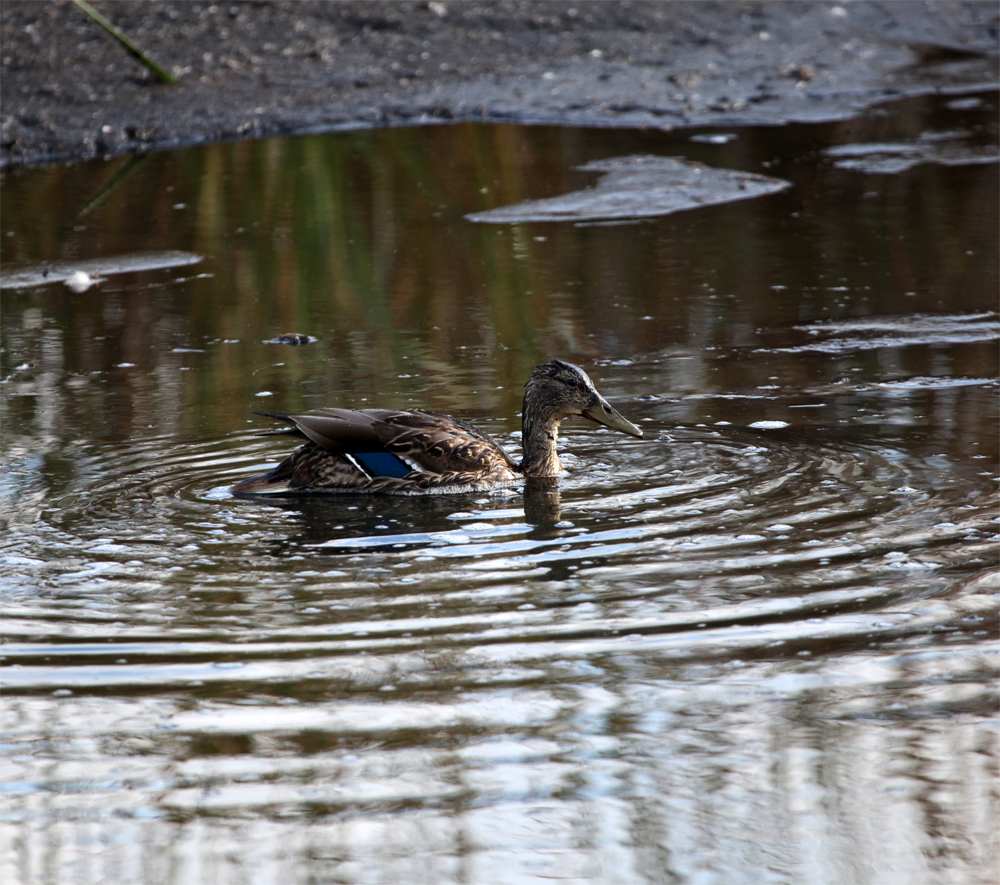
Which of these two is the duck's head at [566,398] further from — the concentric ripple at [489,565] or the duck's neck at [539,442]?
the concentric ripple at [489,565]

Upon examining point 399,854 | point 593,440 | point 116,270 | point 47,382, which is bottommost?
point 399,854

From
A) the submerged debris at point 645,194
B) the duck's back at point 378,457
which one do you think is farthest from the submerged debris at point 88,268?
the duck's back at point 378,457

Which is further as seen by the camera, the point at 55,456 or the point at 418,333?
the point at 418,333

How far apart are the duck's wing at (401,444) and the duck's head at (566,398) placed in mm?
433

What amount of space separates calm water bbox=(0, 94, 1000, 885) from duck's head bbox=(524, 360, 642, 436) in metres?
0.21

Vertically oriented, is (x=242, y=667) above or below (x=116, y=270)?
below

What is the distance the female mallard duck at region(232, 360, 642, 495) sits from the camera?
6.78 m

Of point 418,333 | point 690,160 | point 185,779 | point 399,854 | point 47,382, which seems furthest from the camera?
point 690,160

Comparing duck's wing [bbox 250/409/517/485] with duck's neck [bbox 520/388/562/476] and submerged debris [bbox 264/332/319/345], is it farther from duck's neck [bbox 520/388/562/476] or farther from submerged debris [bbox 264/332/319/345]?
submerged debris [bbox 264/332/319/345]

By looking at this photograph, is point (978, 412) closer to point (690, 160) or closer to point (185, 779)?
point (185, 779)

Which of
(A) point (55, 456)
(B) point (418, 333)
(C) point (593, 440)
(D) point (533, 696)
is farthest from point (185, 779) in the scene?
(B) point (418, 333)

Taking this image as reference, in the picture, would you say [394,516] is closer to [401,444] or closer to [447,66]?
[401,444]

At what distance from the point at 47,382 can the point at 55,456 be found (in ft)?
5.60

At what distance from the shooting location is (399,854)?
3.57 m
